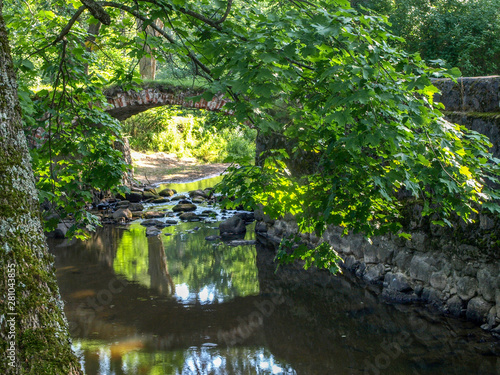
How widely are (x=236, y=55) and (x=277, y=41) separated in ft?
0.89

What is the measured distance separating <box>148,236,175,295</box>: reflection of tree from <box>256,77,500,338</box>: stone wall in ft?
10.3

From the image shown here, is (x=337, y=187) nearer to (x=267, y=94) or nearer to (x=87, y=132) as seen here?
(x=267, y=94)

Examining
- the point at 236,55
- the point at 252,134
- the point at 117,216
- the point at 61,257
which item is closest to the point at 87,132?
the point at 236,55

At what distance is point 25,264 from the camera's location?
1.79 m

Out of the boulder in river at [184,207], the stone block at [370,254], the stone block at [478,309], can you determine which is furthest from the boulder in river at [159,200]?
the stone block at [478,309]

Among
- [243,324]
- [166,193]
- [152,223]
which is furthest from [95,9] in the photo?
[166,193]

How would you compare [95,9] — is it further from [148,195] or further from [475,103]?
[148,195]

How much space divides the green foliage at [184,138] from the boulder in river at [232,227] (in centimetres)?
1035

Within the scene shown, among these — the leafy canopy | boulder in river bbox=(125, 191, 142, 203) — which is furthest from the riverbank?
the leafy canopy

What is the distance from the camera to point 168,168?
20.5 m

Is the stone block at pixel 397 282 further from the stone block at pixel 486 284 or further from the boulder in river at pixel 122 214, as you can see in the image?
the boulder in river at pixel 122 214

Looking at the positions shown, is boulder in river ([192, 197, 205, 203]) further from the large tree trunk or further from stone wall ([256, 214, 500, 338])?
the large tree trunk

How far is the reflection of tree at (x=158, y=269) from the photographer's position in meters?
7.32

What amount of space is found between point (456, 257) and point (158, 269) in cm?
485
